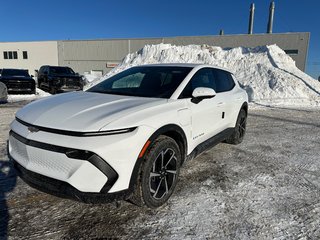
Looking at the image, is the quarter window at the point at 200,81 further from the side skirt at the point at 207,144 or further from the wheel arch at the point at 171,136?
the side skirt at the point at 207,144

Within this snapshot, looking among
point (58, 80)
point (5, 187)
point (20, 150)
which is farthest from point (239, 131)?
point (58, 80)

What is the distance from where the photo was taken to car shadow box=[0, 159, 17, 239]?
2376mm

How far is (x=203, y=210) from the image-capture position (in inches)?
109

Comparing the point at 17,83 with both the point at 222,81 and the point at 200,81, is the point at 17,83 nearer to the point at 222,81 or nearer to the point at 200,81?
the point at 222,81

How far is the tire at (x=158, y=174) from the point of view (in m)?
2.46

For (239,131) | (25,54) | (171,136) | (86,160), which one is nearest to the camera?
(86,160)

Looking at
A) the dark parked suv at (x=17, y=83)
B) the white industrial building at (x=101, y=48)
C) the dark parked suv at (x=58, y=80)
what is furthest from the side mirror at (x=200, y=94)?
the white industrial building at (x=101, y=48)

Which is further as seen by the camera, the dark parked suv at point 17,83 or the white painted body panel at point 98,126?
the dark parked suv at point 17,83

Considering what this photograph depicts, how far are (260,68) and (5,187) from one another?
1730cm

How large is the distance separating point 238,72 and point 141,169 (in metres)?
17.0

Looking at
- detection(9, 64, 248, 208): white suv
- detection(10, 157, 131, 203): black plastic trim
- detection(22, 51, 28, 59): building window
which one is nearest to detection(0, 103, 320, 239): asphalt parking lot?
detection(9, 64, 248, 208): white suv

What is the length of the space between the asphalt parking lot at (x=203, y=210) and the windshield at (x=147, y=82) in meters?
1.40

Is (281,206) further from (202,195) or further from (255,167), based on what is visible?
(255,167)

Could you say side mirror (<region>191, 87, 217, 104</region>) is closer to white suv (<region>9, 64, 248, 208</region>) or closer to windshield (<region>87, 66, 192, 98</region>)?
white suv (<region>9, 64, 248, 208</region>)
